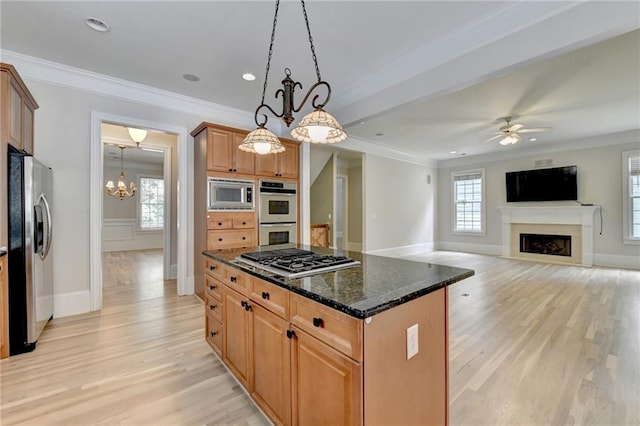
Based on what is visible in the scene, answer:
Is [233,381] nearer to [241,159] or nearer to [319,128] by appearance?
[319,128]

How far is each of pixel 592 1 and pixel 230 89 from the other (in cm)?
352

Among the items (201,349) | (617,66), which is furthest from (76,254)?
(617,66)

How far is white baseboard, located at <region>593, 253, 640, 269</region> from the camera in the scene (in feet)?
18.5

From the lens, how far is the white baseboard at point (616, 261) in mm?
5633

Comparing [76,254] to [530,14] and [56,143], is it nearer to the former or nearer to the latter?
[56,143]

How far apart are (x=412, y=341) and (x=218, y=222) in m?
2.97

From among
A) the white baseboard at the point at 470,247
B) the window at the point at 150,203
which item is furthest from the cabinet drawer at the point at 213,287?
the window at the point at 150,203

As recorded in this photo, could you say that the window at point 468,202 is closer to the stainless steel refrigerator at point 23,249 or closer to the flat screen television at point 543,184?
the flat screen television at point 543,184

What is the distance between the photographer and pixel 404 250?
7.62 metres

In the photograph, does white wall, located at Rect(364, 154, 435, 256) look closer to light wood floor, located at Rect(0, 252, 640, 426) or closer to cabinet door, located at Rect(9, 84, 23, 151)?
light wood floor, located at Rect(0, 252, 640, 426)

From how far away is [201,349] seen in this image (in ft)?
7.97

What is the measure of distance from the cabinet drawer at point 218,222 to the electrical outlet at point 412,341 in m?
2.95

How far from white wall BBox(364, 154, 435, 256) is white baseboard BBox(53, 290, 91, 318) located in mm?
5067

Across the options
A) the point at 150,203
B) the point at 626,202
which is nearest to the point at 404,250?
the point at 626,202
